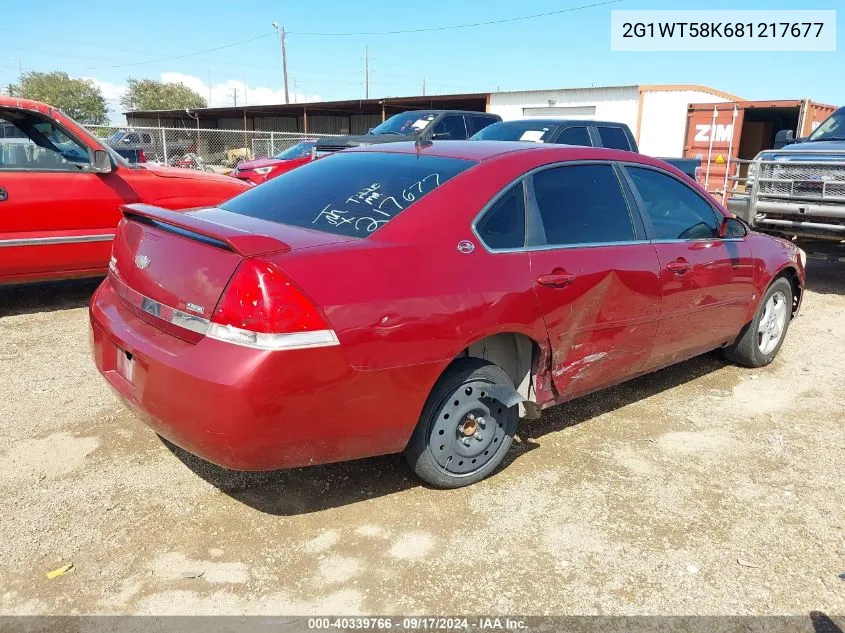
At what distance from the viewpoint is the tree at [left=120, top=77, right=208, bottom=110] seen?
71.5 meters

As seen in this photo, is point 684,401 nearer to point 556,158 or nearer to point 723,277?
point 723,277

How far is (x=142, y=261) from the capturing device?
2902 millimetres

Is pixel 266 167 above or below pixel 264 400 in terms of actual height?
above

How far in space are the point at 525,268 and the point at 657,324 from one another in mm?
1186

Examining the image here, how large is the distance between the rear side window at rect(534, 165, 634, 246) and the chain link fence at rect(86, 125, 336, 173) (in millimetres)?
12454

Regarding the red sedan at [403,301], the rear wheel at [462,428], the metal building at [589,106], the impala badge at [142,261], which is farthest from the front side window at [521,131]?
the metal building at [589,106]

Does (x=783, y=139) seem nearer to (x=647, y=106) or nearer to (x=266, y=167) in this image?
(x=266, y=167)

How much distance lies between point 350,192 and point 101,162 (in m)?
3.61

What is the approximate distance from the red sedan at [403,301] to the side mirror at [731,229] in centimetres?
25

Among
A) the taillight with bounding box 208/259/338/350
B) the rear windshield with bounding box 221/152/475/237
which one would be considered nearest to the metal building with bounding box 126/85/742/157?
the rear windshield with bounding box 221/152/475/237

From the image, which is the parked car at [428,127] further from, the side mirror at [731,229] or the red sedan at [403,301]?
the red sedan at [403,301]

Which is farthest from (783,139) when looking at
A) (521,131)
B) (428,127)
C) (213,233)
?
(213,233)

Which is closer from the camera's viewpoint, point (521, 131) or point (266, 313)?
point (266, 313)

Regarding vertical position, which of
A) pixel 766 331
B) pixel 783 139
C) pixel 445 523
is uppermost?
pixel 783 139
